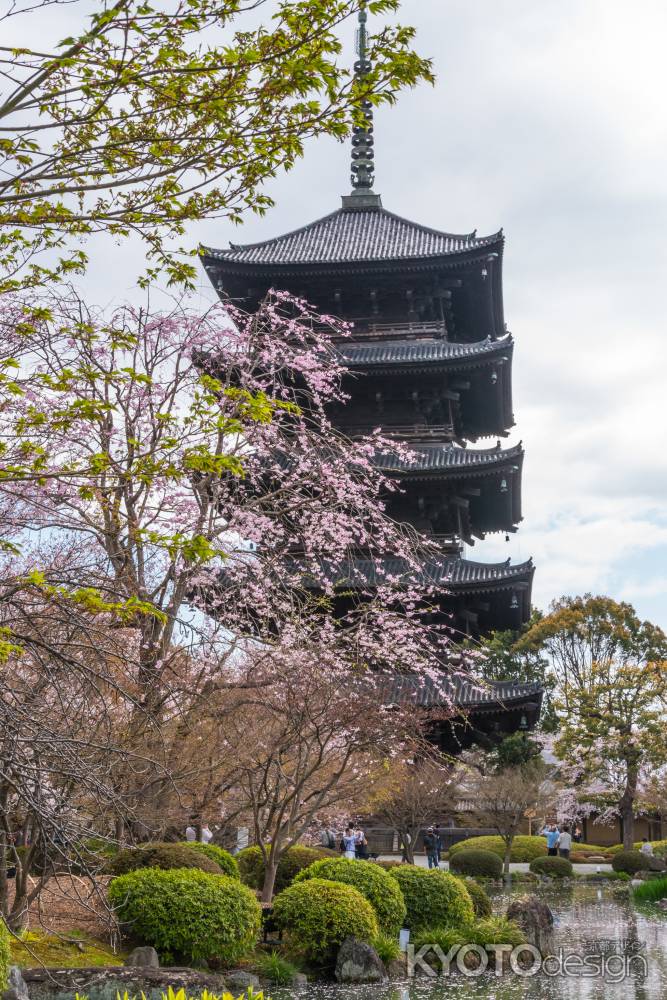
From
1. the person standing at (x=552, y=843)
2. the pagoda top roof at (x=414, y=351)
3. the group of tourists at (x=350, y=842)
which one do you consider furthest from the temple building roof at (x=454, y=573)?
the person standing at (x=552, y=843)

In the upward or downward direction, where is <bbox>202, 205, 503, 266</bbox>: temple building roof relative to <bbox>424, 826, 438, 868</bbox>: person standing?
upward

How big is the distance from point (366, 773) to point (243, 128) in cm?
1474

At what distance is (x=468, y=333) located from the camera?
27.0 m

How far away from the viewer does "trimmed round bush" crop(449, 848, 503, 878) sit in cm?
3100

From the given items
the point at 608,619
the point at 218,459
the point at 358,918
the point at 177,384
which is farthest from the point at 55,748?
the point at 608,619

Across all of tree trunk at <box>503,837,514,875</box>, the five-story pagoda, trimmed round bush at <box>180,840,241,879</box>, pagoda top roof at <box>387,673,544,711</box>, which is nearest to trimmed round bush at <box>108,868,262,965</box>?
trimmed round bush at <box>180,840,241,879</box>

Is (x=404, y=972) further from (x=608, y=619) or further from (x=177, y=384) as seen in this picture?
(x=608, y=619)

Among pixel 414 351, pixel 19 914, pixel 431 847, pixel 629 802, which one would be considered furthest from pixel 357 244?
pixel 629 802

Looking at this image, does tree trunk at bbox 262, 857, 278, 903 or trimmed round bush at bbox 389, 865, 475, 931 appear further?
trimmed round bush at bbox 389, 865, 475, 931

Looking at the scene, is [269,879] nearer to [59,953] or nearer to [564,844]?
[59,953]

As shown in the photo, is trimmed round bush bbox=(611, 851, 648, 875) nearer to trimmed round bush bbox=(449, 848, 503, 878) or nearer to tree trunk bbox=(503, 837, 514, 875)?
tree trunk bbox=(503, 837, 514, 875)

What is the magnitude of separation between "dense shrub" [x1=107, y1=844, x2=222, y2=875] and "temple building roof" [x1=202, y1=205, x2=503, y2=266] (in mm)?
15067

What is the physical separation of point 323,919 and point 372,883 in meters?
1.43

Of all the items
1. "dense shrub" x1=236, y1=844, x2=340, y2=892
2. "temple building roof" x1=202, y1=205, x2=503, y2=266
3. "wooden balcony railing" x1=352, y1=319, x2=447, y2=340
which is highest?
"temple building roof" x1=202, y1=205, x2=503, y2=266
